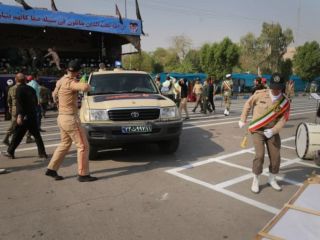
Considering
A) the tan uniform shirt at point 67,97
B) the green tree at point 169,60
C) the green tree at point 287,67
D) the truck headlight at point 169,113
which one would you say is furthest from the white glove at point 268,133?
the green tree at point 169,60

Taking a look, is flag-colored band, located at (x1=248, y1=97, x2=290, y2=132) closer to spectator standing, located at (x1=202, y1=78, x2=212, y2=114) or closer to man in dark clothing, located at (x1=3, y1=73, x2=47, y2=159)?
man in dark clothing, located at (x1=3, y1=73, x2=47, y2=159)

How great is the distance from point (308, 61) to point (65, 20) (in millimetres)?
39254

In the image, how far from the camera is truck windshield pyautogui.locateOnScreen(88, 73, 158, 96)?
7.56 m

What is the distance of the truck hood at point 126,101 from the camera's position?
6.53 metres

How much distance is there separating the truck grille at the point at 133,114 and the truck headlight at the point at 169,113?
9cm

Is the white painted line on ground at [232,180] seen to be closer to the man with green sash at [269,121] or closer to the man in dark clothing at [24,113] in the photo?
the man with green sash at [269,121]

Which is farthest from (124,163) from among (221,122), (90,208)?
(221,122)

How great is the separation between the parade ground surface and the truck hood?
1136 mm

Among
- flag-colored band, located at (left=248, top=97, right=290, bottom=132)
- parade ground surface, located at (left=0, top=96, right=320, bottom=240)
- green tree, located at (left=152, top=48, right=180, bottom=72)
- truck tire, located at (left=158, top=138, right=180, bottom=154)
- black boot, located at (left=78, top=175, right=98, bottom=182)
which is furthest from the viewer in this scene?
green tree, located at (left=152, top=48, right=180, bottom=72)

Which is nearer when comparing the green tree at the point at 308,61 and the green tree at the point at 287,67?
the green tree at the point at 308,61

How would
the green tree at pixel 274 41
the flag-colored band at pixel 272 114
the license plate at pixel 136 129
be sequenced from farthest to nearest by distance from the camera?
the green tree at pixel 274 41 → the license plate at pixel 136 129 → the flag-colored band at pixel 272 114

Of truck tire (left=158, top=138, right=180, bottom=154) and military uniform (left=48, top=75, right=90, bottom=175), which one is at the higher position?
military uniform (left=48, top=75, right=90, bottom=175)

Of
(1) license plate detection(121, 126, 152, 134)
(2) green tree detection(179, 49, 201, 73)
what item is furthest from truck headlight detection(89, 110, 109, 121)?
(2) green tree detection(179, 49, 201, 73)

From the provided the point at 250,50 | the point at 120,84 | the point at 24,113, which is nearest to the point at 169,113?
the point at 120,84
